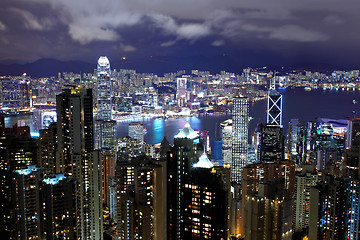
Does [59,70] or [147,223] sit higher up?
[59,70]

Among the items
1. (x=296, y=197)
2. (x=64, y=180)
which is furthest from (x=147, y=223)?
(x=296, y=197)

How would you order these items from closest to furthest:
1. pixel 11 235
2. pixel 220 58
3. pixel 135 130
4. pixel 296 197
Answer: pixel 11 235, pixel 296 197, pixel 220 58, pixel 135 130

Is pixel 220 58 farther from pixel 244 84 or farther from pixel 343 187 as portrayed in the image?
pixel 343 187

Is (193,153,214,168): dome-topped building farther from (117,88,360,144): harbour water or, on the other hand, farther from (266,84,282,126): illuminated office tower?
(266,84,282,126): illuminated office tower

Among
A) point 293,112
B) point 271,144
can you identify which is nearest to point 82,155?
point 271,144

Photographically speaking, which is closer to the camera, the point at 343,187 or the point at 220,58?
the point at 343,187

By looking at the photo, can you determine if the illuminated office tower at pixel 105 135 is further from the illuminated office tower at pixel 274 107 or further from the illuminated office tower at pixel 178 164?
the illuminated office tower at pixel 178 164
